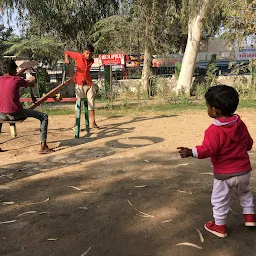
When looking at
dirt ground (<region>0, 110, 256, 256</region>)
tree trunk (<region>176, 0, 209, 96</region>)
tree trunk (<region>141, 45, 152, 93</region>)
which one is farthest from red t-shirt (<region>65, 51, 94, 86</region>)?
tree trunk (<region>141, 45, 152, 93</region>)

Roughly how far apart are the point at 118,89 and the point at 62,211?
1361 centimetres

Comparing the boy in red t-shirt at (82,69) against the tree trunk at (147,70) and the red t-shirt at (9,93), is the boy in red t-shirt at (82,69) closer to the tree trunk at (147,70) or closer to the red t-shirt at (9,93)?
the red t-shirt at (9,93)

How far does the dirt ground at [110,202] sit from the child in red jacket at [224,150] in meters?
0.25

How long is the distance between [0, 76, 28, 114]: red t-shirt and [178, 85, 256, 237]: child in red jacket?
3426mm

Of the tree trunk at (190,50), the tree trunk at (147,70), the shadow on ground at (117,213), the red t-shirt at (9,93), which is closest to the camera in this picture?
the shadow on ground at (117,213)

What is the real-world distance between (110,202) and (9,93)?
2741 mm

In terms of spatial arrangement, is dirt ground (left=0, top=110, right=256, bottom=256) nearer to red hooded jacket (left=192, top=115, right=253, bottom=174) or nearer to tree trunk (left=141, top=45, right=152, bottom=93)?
red hooded jacket (left=192, top=115, right=253, bottom=174)

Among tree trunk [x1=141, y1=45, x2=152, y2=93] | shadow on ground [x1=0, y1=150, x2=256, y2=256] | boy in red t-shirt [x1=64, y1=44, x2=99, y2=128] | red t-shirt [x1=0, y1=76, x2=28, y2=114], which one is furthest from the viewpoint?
tree trunk [x1=141, y1=45, x2=152, y2=93]

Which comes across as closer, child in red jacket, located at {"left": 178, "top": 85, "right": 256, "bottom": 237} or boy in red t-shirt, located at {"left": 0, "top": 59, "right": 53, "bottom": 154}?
child in red jacket, located at {"left": 178, "top": 85, "right": 256, "bottom": 237}

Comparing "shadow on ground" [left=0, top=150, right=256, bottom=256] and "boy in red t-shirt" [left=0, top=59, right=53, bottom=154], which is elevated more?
"boy in red t-shirt" [left=0, top=59, right=53, bottom=154]

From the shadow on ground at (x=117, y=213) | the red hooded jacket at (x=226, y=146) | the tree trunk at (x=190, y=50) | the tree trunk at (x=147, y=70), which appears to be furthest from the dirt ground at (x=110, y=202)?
the tree trunk at (x=147, y=70)

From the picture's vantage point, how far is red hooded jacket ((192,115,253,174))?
257 centimetres

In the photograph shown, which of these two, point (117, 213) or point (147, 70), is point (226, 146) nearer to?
point (117, 213)

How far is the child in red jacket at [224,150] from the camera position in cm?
258
